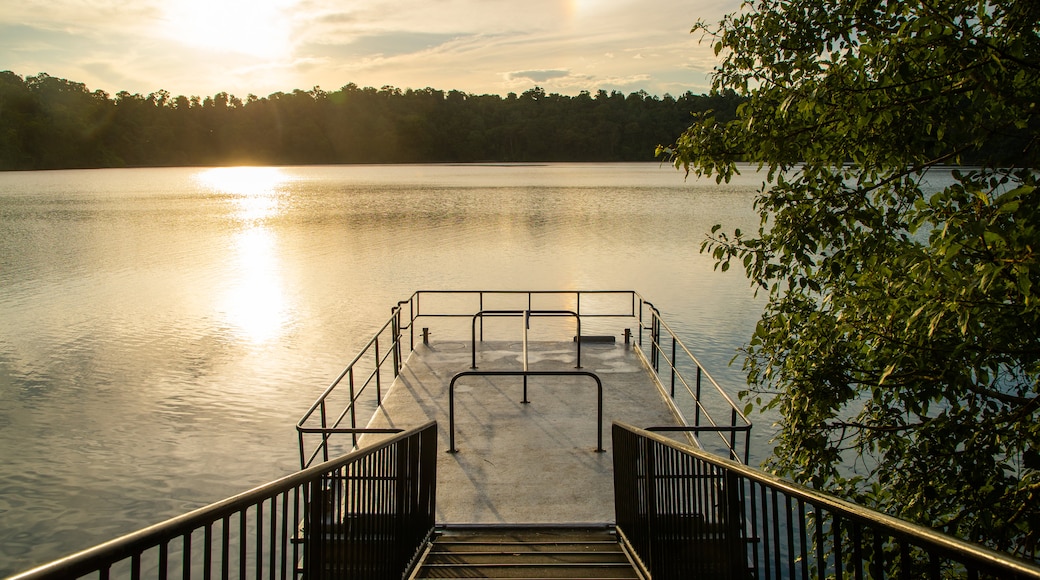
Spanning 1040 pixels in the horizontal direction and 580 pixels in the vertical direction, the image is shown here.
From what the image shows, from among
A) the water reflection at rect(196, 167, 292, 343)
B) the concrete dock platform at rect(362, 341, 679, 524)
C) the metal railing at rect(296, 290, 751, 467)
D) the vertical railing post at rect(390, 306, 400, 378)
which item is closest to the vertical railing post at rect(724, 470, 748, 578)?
the concrete dock platform at rect(362, 341, 679, 524)

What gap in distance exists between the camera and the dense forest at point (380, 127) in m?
163

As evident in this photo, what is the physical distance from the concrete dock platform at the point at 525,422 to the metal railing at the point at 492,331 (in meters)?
0.45

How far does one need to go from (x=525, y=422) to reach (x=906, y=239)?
19.0ft

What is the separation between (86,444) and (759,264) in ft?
47.3

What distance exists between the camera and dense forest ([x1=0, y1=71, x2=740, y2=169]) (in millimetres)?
162750

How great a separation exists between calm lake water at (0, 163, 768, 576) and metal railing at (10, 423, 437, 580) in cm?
824

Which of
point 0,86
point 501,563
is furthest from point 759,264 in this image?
point 0,86

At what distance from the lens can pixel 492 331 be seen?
24.9 metres

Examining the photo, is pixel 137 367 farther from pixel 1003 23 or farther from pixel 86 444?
pixel 1003 23

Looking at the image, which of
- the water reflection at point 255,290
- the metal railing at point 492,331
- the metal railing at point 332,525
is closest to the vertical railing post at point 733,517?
the metal railing at point 332,525

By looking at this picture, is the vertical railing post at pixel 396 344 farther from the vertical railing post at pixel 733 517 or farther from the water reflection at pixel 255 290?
the water reflection at pixel 255 290

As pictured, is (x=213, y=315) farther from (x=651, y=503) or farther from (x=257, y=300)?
(x=651, y=503)

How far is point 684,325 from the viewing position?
2488 cm

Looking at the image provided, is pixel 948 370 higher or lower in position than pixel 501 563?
higher
